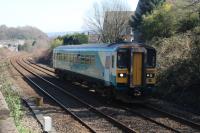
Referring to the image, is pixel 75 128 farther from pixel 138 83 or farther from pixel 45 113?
pixel 138 83

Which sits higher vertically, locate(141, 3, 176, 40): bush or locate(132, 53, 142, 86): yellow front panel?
locate(141, 3, 176, 40): bush

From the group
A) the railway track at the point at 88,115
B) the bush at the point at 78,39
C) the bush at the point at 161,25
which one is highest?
the bush at the point at 161,25

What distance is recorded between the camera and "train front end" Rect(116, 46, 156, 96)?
65.2ft

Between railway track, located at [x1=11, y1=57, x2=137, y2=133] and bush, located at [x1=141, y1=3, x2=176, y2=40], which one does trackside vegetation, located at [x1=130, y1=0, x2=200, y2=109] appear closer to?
bush, located at [x1=141, y1=3, x2=176, y2=40]

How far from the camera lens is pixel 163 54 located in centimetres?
2656

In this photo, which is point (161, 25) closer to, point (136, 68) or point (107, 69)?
Answer: point (107, 69)

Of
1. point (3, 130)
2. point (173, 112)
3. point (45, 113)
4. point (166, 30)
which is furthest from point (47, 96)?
point (3, 130)

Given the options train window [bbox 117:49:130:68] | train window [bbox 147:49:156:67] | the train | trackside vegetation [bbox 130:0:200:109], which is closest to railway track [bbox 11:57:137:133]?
the train

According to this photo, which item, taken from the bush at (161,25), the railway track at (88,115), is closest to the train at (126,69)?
the railway track at (88,115)

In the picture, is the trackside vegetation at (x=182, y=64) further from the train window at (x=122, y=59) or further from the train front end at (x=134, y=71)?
the train window at (x=122, y=59)

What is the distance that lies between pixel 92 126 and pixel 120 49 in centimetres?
537

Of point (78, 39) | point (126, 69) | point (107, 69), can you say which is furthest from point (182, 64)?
point (78, 39)

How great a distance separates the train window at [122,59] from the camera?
20.0m

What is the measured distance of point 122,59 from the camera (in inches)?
789
